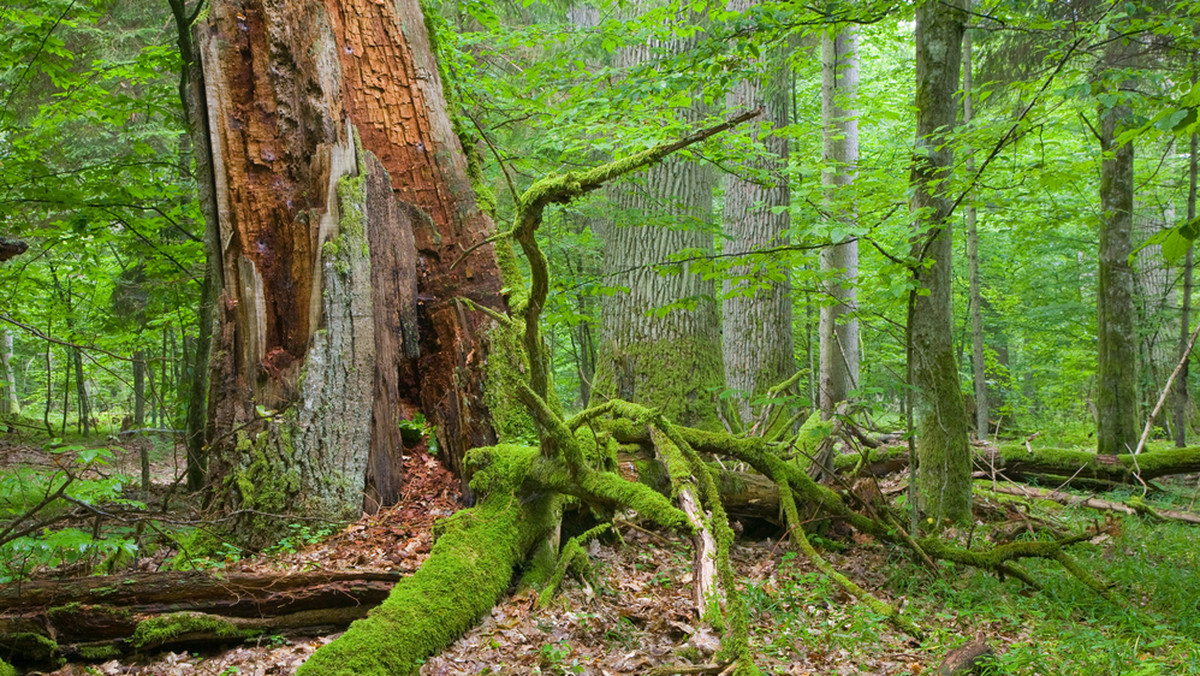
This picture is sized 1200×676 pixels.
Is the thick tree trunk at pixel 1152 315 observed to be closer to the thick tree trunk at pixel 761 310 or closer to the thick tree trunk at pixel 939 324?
the thick tree trunk at pixel 761 310

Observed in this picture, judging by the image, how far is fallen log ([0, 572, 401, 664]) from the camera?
9.44 ft

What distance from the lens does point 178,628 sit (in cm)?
301

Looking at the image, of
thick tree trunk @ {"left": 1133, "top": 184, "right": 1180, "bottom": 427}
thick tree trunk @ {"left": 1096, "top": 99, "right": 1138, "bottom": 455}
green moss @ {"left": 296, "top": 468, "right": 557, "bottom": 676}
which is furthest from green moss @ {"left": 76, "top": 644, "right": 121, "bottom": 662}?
thick tree trunk @ {"left": 1133, "top": 184, "right": 1180, "bottom": 427}

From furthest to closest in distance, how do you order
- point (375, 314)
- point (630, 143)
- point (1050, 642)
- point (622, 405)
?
point (630, 143)
point (375, 314)
point (622, 405)
point (1050, 642)

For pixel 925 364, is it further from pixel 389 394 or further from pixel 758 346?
pixel 389 394

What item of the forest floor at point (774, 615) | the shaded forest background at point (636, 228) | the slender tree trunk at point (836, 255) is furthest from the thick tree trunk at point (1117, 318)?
the forest floor at point (774, 615)

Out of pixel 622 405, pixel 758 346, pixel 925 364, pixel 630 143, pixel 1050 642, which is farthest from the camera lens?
pixel 758 346

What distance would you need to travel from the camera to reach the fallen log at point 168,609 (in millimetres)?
2877

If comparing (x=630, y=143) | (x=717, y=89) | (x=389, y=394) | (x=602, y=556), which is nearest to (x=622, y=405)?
(x=602, y=556)

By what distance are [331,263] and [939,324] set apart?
4620 mm

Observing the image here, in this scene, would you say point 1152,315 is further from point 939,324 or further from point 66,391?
point 66,391

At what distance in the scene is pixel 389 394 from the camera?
4672 millimetres

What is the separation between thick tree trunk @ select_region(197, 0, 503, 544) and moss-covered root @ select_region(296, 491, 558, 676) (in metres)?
0.83

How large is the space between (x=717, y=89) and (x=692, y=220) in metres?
1.21
